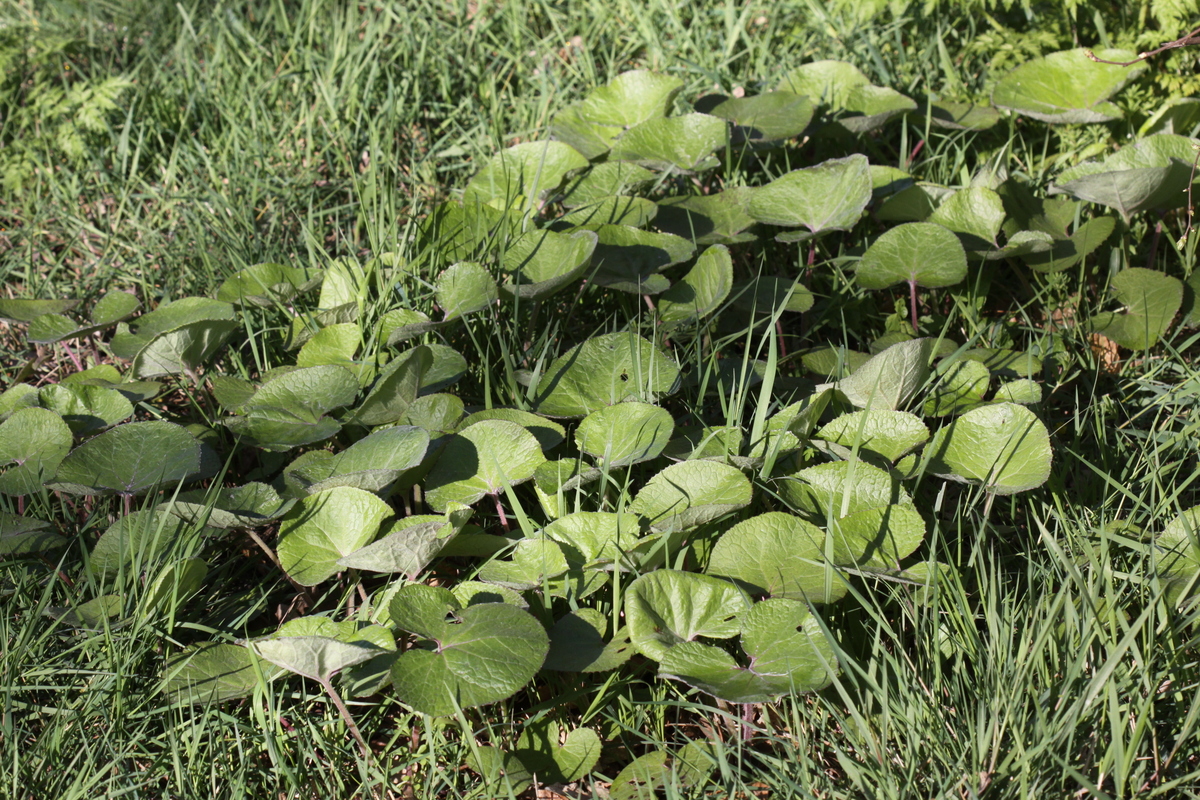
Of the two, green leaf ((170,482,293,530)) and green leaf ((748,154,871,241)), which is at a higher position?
green leaf ((748,154,871,241))

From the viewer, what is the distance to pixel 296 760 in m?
1.29

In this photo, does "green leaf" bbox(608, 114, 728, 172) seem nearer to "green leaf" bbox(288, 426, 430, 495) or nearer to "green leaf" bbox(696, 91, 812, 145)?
"green leaf" bbox(696, 91, 812, 145)

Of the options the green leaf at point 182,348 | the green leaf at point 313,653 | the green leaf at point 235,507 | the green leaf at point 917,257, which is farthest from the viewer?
the green leaf at point 917,257

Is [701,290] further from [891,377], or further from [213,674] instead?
[213,674]

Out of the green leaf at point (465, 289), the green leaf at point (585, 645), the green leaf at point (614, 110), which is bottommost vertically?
the green leaf at point (585, 645)

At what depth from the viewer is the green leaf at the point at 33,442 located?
1.57m

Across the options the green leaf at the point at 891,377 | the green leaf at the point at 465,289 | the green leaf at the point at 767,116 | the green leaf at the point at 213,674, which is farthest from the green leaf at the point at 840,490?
the green leaf at the point at 767,116

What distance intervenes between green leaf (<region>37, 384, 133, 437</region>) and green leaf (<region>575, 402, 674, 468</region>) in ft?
2.77

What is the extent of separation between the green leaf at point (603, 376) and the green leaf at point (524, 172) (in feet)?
2.27

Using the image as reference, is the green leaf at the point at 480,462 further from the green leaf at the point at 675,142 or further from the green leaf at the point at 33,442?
the green leaf at the point at 675,142

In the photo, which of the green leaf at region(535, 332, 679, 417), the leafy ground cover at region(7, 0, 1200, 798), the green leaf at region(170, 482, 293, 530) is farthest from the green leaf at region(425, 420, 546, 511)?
the green leaf at region(170, 482, 293, 530)

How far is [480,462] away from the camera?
5.05ft

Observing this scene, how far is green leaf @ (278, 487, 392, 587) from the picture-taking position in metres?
1.42

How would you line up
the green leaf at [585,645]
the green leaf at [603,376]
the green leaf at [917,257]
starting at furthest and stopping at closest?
the green leaf at [917,257] → the green leaf at [603,376] → the green leaf at [585,645]
